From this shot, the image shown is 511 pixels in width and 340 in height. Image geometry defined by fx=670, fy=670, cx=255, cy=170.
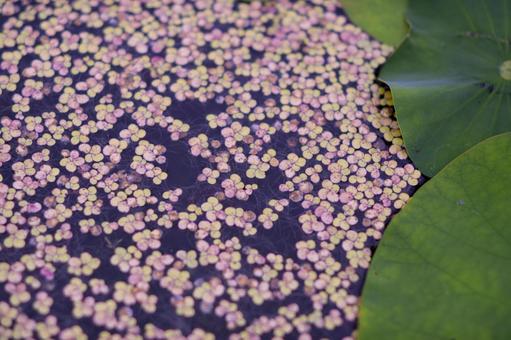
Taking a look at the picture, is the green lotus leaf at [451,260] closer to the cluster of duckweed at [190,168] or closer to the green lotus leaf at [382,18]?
the cluster of duckweed at [190,168]

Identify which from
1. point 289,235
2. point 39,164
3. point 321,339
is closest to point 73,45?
point 39,164

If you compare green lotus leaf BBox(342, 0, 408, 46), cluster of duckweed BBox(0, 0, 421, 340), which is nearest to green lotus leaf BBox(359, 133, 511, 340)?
cluster of duckweed BBox(0, 0, 421, 340)

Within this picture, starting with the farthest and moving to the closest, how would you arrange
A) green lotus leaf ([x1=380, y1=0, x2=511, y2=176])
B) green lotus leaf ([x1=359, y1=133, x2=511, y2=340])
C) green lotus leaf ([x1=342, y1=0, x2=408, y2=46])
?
green lotus leaf ([x1=342, y1=0, x2=408, y2=46]) < green lotus leaf ([x1=380, y1=0, x2=511, y2=176]) < green lotus leaf ([x1=359, y1=133, x2=511, y2=340])

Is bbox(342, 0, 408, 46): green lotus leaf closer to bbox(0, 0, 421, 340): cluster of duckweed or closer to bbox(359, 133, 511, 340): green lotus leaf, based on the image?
A: bbox(0, 0, 421, 340): cluster of duckweed

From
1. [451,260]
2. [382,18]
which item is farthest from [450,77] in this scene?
[451,260]

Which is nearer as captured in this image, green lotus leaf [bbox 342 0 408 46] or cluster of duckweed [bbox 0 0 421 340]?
cluster of duckweed [bbox 0 0 421 340]

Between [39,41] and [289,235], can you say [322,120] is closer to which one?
[289,235]
